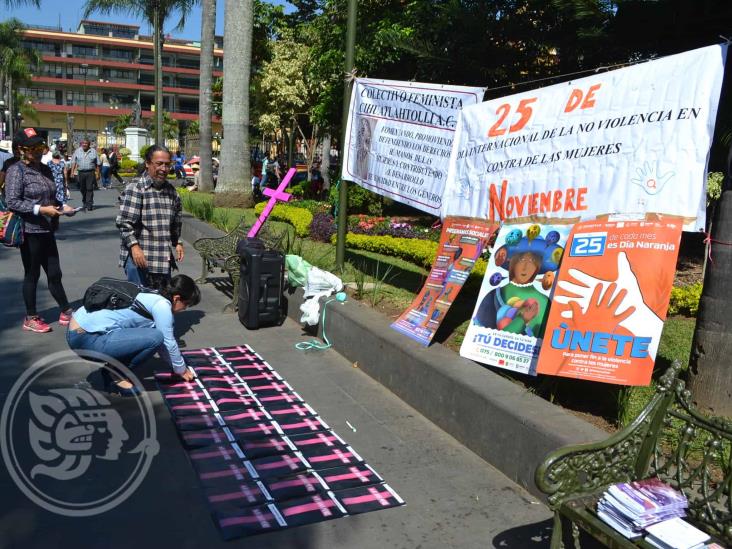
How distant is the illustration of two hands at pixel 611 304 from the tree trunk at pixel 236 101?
1185 centimetres

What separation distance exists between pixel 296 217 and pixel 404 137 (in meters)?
6.38

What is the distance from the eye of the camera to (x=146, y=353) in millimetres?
4777

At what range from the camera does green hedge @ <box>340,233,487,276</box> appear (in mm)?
9656

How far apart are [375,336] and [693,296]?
12.7ft

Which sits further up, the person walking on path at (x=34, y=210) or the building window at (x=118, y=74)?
the building window at (x=118, y=74)

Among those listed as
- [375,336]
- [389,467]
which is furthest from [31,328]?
[389,467]

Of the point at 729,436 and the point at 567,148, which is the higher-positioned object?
the point at 567,148

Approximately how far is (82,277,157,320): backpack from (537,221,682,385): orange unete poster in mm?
2888

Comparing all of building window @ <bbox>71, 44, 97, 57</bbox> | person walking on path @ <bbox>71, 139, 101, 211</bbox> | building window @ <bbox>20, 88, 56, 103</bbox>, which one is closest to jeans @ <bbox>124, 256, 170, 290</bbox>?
person walking on path @ <bbox>71, 139, 101, 211</bbox>

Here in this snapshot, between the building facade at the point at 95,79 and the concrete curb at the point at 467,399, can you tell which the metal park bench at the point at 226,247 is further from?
the building facade at the point at 95,79

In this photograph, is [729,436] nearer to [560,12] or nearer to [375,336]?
[375,336]

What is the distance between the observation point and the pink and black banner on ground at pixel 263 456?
3510mm

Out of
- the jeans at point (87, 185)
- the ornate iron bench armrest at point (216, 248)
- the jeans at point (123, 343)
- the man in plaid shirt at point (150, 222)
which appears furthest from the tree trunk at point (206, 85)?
the jeans at point (123, 343)

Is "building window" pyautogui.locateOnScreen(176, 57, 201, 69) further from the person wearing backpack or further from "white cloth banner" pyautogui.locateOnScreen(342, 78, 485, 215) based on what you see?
the person wearing backpack
